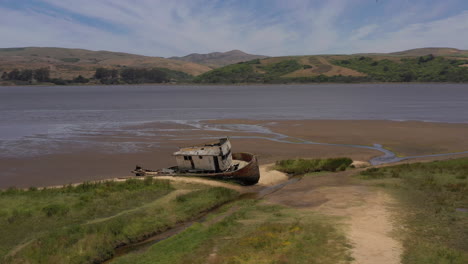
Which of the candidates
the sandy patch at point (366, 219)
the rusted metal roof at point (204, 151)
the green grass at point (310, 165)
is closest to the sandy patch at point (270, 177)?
the green grass at point (310, 165)

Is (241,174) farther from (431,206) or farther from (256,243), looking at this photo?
(256,243)

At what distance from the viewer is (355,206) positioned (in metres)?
23.7

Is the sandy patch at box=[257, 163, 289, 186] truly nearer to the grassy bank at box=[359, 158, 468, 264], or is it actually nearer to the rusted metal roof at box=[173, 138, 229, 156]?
the rusted metal roof at box=[173, 138, 229, 156]

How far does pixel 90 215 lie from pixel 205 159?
12446mm

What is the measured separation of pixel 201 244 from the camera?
1797cm

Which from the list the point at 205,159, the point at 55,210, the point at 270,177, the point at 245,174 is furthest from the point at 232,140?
the point at 55,210

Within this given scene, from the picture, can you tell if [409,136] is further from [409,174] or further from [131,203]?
[131,203]

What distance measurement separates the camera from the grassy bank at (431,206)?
1650cm

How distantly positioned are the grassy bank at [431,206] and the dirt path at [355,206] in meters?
0.79

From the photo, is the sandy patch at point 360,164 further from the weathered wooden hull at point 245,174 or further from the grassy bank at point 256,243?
the grassy bank at point 256,243

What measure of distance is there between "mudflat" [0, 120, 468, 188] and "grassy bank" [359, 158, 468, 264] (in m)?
9.53

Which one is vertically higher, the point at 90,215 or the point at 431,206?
the point at 431,206

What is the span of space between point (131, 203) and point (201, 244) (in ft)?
29.9

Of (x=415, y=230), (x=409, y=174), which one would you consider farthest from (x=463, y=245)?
(x=409, y=174)
